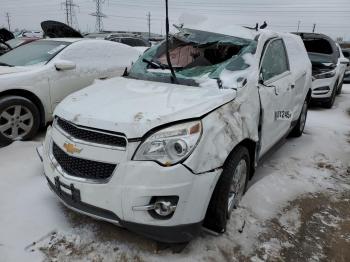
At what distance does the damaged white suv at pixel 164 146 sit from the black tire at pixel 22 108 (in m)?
1.80

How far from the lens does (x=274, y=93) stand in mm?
3646

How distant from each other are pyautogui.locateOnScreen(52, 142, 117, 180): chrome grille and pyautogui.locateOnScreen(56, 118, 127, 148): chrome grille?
147 mm

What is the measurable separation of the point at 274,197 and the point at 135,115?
6.31 feet

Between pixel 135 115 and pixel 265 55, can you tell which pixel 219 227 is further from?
pixel 265 55

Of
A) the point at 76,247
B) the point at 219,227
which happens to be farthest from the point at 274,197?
the point at 76,247

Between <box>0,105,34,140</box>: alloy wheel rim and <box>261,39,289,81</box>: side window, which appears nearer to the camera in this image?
<box>261,39,289,81</box>: side window

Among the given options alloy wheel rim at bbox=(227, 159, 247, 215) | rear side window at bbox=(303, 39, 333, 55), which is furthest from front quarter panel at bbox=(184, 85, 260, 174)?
rear side window at bbox=(303, 39, 333, 55)

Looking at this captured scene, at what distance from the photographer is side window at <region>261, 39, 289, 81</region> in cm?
362

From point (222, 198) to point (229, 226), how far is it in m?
0.50

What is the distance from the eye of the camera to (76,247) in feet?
8.78

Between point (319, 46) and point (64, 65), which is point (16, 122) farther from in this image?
point (319, 46)

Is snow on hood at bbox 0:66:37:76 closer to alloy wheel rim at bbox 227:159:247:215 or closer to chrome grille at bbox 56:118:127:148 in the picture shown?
chrome grille at bbox 56:118:127:148

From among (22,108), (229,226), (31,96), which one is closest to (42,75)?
(31,96)

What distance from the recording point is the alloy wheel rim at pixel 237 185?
292cm
